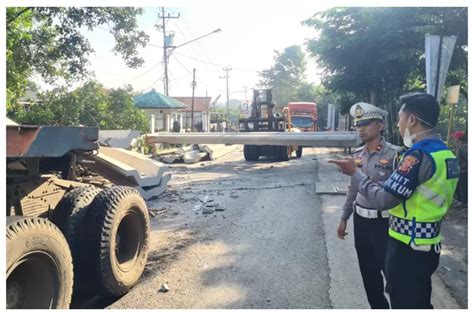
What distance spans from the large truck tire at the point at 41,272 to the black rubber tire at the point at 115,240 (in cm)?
50

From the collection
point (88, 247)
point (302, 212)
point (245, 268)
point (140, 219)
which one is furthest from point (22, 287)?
point (302, 212)

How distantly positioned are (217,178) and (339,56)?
19.0ft

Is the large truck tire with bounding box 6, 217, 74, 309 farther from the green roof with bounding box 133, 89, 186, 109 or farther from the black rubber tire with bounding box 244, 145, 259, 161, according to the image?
the green roof with bounding box 133, 89, 186, 109

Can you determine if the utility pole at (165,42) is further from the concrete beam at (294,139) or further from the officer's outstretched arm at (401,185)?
the officer's outstretched arm at (401,185)

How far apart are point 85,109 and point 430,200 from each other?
13.8 meters

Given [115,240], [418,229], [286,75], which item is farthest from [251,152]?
[286,75]

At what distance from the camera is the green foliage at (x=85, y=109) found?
42.1 ft

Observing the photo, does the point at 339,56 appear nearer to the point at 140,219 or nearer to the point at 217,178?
the point at 217,178

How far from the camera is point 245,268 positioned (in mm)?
4297

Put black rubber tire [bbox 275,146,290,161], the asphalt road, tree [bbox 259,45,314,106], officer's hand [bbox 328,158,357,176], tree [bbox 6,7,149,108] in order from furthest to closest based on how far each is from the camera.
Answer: tree [bbox 259,45,314,106], black rubber tire [bbox 275,146,290,161], tree [bbox 6,7,149,108], the asphalt road, officer's hand [bbox 328,158,357,176]

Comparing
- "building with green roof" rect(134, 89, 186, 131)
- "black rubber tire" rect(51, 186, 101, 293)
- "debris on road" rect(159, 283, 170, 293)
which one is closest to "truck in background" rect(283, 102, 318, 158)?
"building with green roof" rect(134, 89, 186, 131)

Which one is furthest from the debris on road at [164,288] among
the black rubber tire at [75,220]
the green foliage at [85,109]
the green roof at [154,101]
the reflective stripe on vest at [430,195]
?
the green roof at [154,101]

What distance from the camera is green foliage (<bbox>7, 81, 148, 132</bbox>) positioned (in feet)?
42.1

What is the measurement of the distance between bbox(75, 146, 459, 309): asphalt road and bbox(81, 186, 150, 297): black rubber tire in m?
0.19
